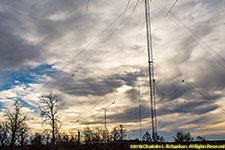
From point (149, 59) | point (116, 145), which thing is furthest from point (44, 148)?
point (149, 59)

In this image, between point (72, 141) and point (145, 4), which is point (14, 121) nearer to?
point (72, 141)

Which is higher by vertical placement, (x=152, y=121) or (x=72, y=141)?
(x=152, y=121)

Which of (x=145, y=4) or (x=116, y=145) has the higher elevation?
(x=145, y=4)

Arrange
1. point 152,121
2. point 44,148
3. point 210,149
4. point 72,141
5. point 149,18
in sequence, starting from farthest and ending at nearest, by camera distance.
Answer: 1. point 44,148
2. point 72,141
3. point 210,149
4. point 149,18
5. point 152,121

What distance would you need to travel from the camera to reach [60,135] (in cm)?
4569

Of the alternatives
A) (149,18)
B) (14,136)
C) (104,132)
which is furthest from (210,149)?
(14,136)

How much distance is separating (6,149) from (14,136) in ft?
12.1

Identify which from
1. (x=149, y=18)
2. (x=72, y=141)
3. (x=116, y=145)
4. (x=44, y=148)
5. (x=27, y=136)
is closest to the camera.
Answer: (x=149, y=18)

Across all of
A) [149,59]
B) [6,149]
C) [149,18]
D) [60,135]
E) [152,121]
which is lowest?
[6,149]

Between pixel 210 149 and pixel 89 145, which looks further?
pixel 89 145

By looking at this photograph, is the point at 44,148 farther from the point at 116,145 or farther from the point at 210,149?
the point at 210,149

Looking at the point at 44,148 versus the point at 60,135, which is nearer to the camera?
the point at 60,135

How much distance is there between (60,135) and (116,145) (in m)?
12.2

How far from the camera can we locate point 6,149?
53594 millimetres
